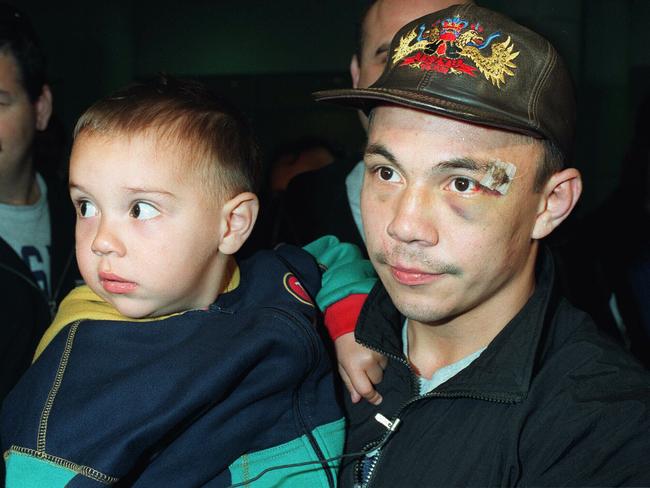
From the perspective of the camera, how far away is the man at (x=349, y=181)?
7.77 feet

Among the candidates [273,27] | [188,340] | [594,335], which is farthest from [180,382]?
[273,27]

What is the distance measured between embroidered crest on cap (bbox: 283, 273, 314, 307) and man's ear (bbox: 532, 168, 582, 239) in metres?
0.55

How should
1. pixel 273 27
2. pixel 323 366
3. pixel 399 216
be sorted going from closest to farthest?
pixel 399 216 → pixel 323 366 → pixel 273 27

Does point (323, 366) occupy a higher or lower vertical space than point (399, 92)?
lower

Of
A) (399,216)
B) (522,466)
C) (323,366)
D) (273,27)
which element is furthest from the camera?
(273,27)

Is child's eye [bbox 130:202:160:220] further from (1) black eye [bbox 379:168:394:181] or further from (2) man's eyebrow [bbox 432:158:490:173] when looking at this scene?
(2) man's eyebrow [bbox 432:158:490:173]

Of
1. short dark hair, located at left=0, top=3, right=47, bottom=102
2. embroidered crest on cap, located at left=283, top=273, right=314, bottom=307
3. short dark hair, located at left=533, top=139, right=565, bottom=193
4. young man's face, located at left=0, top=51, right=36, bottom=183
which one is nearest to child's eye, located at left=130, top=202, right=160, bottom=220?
embroidered crest on cap, located at left=283, top=273, right=314, bottom=307

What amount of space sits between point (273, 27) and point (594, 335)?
17.7 feet

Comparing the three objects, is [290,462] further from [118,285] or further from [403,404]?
[118,285]

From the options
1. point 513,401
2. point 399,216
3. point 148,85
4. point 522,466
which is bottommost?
point 522,466

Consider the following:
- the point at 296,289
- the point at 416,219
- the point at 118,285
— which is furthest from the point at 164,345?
the point at 416,219

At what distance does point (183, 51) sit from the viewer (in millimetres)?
6461

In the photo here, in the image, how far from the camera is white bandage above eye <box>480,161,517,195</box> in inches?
56.5

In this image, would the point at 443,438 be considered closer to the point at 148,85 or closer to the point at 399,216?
the point at 399,216
